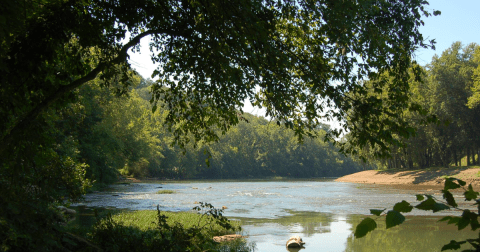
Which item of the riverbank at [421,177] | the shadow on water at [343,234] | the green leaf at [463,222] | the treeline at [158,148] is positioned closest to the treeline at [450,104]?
the riverbank at [421,177]

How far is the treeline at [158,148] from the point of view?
70.3 feet

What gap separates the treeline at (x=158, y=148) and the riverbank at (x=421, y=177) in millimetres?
6358

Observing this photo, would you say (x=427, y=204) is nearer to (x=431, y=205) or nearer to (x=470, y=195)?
(x=431, y=205)

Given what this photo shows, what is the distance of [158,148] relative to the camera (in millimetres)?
66062

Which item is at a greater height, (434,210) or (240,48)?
(240,48)

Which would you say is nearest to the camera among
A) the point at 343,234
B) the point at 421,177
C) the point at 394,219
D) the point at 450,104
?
the point at 394,219

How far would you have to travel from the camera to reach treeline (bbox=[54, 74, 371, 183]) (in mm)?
21438

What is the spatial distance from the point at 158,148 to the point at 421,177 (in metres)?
41.2

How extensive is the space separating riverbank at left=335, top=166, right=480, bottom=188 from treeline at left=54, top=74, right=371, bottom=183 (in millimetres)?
6358

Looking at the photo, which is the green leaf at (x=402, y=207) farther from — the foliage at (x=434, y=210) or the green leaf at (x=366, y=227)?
the green leaf at (x=366, y=227)

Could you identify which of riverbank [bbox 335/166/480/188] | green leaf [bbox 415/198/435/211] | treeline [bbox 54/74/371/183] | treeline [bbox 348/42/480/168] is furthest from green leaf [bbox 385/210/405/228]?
treeline [bbox 348/42/480/168]

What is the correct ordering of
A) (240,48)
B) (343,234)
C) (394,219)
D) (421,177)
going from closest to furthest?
(394,219)
(240,48)
(343,234)
(421,177)

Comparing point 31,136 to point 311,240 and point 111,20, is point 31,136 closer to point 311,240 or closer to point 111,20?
point 111,20

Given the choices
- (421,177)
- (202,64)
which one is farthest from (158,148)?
(202,64)
